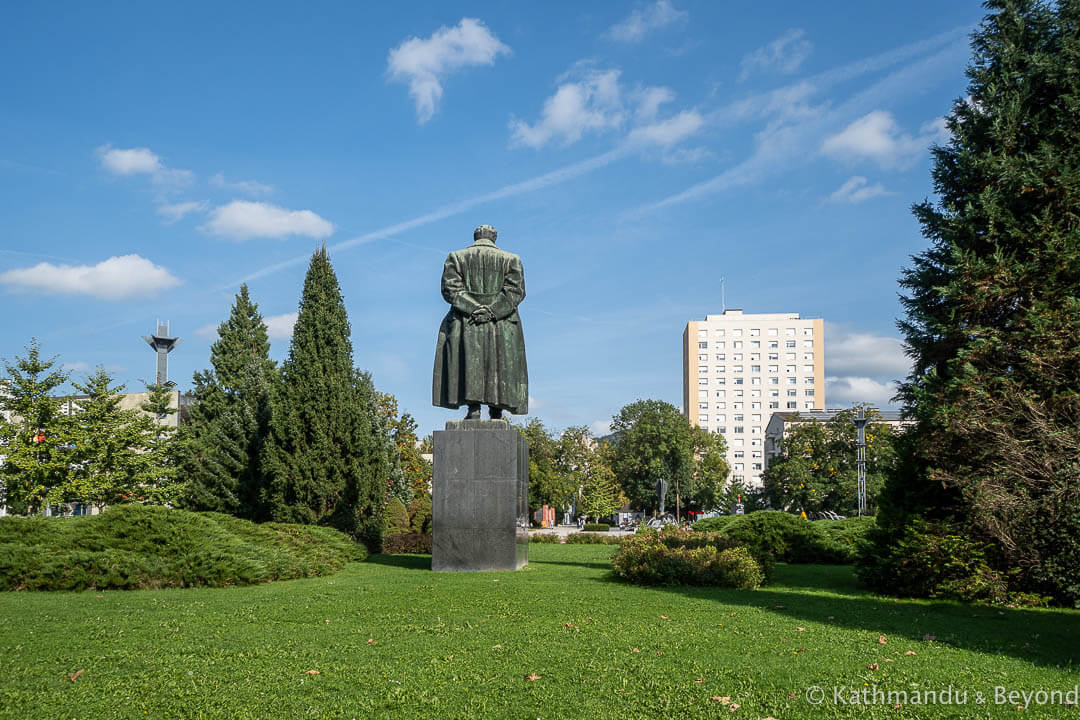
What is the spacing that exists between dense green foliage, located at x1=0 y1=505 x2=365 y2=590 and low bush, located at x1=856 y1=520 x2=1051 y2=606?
9.42m

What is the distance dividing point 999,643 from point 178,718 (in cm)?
742

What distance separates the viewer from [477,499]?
14.0 m

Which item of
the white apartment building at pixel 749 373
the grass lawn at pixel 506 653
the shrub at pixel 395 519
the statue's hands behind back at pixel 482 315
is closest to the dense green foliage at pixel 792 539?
the statue's hands behind back at pixel 482 315

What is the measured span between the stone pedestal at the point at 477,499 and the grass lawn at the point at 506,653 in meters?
2.71

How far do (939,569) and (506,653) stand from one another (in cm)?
735

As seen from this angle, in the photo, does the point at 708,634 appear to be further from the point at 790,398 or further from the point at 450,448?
the point at 790,398

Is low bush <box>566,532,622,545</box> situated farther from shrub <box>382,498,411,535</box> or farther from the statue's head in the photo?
the statue's head


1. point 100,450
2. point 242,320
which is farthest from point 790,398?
point 100,450

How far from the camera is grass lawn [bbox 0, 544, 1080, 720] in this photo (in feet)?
18.4

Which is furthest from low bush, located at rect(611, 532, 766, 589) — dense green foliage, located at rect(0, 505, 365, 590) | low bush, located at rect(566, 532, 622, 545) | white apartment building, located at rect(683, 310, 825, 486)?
white apartment building, located at rect(683, 310, 825, 486)

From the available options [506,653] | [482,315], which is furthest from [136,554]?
[506,653]

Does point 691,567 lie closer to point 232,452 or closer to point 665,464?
point 232,452

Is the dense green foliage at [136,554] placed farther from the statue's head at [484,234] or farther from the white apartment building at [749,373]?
the white apartment building at [749,373]

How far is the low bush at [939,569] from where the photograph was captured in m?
10.9
